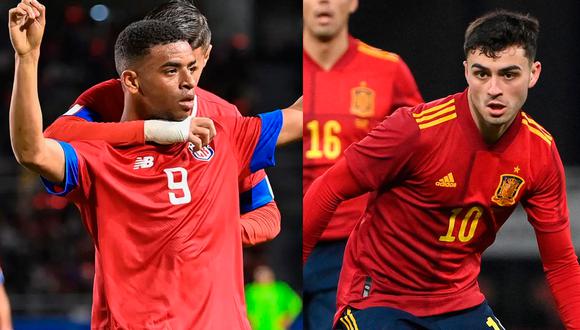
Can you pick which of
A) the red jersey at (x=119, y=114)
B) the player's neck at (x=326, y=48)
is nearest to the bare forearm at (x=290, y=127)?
the red jersey at (x=119, y=114)

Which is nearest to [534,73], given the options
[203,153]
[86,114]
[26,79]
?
[203,153]

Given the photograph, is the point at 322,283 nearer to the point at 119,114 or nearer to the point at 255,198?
the point at 255,198

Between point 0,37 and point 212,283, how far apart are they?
643 cm

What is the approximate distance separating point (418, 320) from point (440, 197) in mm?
331

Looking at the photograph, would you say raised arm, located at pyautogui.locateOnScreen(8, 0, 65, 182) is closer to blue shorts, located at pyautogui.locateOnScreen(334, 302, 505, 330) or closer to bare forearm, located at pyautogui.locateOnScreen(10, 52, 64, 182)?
bare forearm, located at pyautogui.locateOnScreen(10, 52, 64, 182)

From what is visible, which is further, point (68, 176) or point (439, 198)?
point (439, 198)

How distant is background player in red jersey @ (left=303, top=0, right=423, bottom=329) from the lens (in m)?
2.55

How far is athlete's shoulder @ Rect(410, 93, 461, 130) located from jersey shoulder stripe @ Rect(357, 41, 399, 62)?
176mm

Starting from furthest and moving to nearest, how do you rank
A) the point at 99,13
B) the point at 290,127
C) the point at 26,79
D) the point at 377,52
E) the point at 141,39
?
the point at 99,13, the point at 377,52, the point at 290,127, the point at 141,39, the point at 26,79

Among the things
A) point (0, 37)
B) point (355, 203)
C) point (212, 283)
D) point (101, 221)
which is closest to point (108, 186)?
point (101, 221)

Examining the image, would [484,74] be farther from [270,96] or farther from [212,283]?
[212,283]

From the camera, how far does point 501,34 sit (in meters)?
2.36

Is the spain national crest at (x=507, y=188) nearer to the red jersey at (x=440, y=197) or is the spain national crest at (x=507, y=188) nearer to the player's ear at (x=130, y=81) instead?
the red jersey at (x=440, y=197)

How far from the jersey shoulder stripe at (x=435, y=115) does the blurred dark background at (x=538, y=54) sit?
95 millimetres
